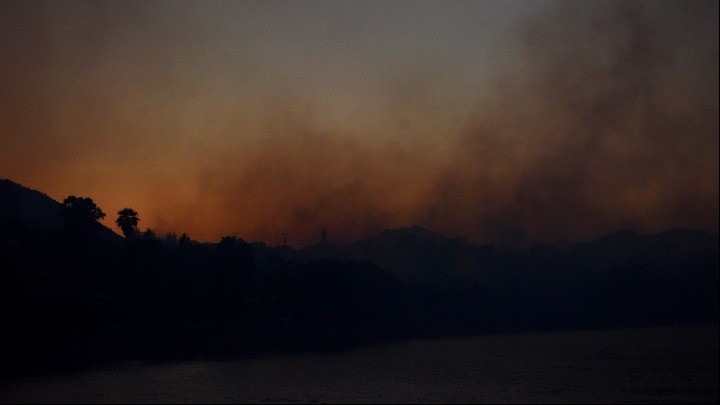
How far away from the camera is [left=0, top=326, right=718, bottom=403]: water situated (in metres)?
82.2

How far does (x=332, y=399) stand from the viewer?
81000 mm

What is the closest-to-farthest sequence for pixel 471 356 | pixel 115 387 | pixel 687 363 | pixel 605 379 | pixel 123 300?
1. pixel 115 387
2. pixel 605 379
3. pixel 687 363
4. pixel 471 356
5. pixel 123 300

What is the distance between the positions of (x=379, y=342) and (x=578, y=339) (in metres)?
62.2

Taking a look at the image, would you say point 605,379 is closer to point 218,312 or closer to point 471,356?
point 471,356

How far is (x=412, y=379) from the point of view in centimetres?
10131

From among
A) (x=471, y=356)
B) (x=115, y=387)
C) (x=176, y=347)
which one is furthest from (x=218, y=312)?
(x=115, y=387)

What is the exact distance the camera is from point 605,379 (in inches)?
3952

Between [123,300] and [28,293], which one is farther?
[123,300]

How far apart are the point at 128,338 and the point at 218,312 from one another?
3685 cm

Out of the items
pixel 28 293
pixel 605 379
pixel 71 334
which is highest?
pixel 28 293

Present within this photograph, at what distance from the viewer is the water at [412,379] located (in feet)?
270

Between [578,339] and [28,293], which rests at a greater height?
[28,293]

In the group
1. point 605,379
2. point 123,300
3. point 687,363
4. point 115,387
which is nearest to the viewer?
point 115,387

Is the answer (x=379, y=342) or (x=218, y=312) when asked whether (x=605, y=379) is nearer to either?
(x=379, y=342)
